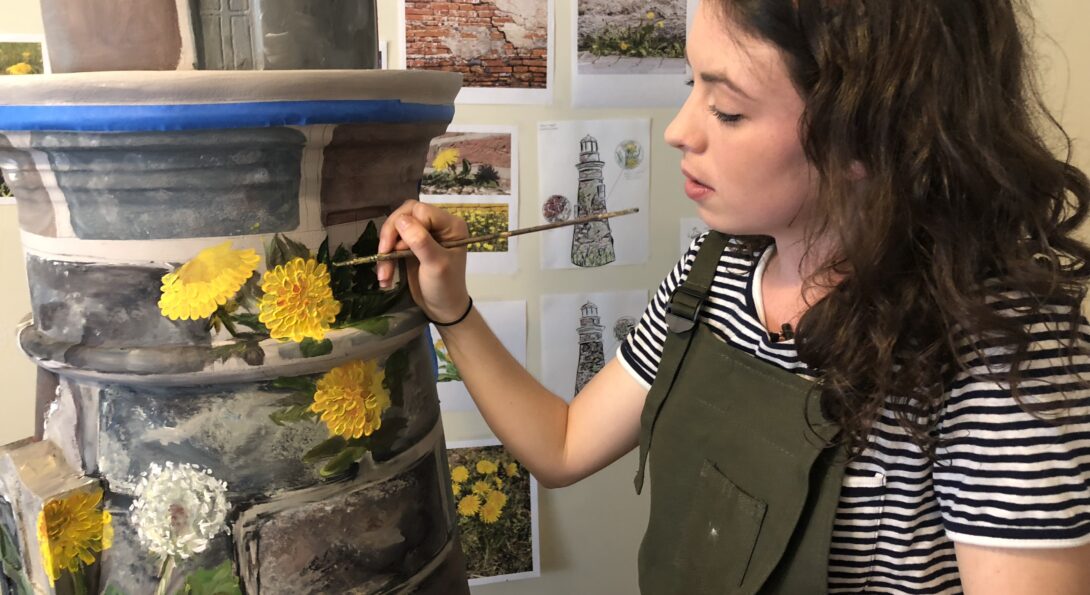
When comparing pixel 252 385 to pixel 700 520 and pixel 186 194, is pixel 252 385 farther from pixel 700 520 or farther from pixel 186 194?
pixel 700 520

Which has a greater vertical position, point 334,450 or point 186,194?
point 186,194

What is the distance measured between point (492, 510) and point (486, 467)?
0.24ft

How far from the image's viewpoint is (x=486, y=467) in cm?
130

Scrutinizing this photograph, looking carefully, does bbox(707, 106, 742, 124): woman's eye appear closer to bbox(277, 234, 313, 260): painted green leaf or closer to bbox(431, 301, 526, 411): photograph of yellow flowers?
bbox(277, 234, 313, 260): painted green leaf

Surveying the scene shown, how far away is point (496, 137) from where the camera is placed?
1.21 meters

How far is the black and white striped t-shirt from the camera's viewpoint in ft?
2.31

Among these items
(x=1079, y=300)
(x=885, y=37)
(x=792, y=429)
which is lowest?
(x=792, y=429)

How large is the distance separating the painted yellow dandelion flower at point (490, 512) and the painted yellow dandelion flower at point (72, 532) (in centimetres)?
70

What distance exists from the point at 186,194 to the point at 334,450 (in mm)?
239

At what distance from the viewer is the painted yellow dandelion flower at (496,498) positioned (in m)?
1.31

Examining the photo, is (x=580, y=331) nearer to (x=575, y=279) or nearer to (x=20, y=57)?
(x=575, y=279)

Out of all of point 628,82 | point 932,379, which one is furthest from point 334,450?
point 628,82

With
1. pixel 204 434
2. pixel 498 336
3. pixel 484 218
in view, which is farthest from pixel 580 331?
pixel 204 434

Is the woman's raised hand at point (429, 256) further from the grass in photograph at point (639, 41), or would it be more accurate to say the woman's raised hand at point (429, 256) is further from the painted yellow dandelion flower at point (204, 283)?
the grass in photograph at point (639, 41)
